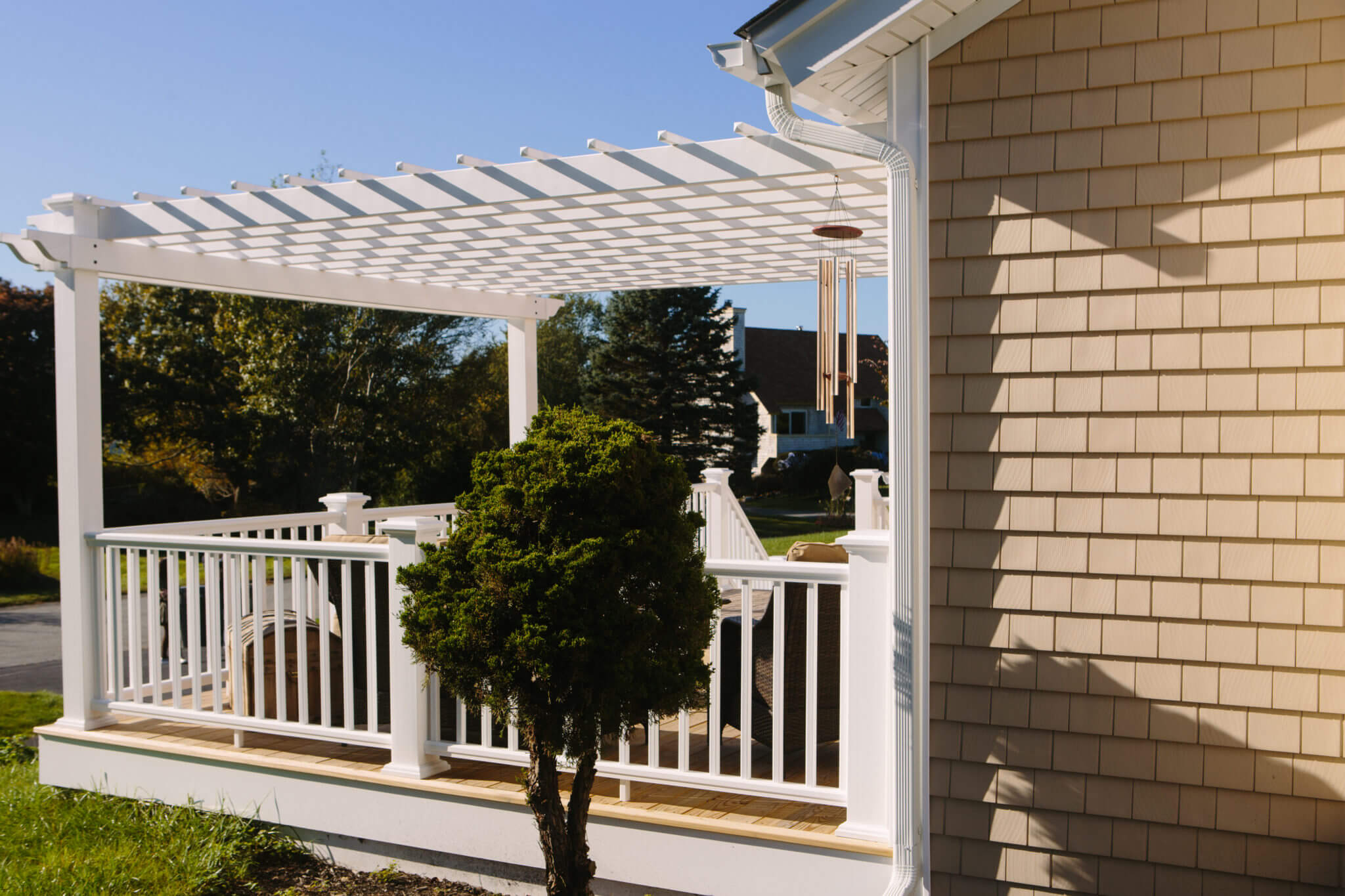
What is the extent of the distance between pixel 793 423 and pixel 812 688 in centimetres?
2995

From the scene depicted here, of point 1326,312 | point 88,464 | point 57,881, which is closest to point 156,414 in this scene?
point 88,464

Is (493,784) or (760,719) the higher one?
(760,719)

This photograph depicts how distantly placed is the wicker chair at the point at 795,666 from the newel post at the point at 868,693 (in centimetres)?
35

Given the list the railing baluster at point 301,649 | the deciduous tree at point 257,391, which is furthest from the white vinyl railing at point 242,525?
the deciduous tree at point 257,391

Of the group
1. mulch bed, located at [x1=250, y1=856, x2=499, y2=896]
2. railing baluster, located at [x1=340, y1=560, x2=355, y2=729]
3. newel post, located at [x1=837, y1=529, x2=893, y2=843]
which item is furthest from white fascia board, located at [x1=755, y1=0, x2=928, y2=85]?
mulch bed, located at [x1=250, y1=856, x2=499, y2=896]

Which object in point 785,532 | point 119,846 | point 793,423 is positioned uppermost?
point 793,423

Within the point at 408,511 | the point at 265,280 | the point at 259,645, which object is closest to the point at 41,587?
the point at 408,511

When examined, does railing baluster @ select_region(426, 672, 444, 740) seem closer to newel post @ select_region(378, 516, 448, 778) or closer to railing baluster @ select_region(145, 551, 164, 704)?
newel post @ select_region(378, 516, 448, 778)

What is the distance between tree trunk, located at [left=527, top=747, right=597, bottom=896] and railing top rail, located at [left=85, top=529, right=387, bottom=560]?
1.39 meters

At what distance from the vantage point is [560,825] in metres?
3.06

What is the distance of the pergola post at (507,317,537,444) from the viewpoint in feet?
23.2

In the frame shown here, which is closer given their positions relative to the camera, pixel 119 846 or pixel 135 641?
pixel 119 846

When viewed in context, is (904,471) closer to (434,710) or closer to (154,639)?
(434,710)

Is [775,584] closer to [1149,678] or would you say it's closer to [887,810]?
[887,810]
